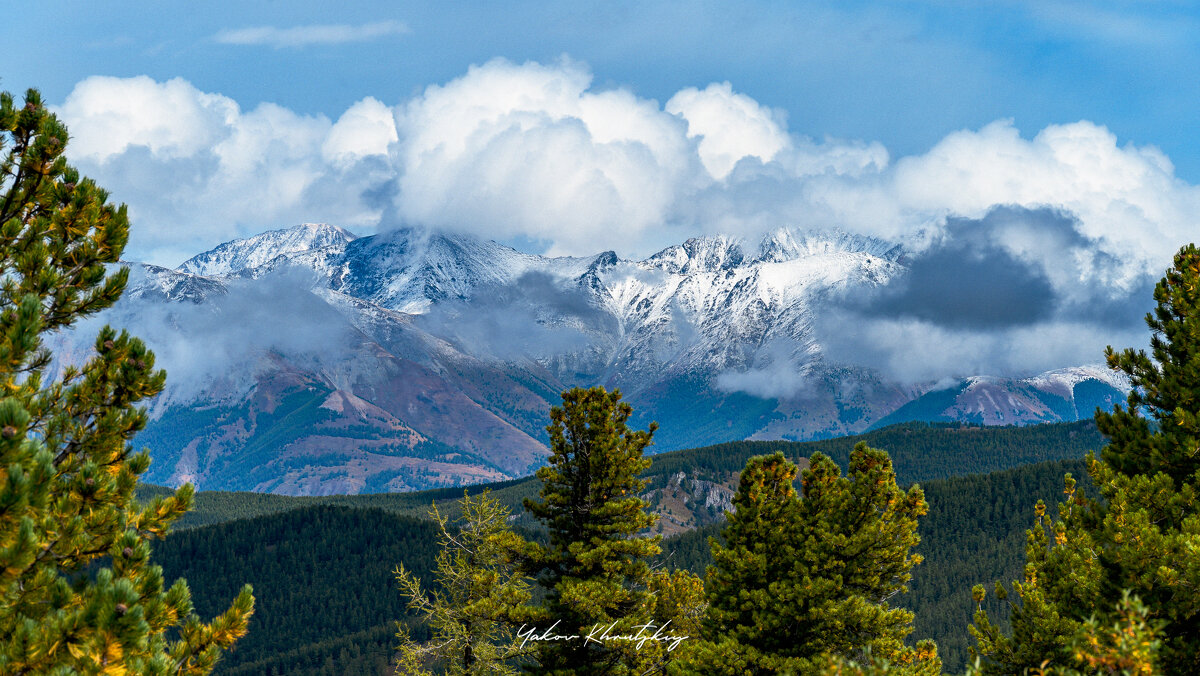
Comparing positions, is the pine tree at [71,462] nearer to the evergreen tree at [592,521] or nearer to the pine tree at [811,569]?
the evergreen tree at [592,521]

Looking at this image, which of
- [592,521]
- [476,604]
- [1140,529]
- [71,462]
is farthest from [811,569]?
[71,462]

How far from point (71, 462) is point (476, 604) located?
19.6m

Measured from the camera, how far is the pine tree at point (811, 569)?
29172 millimetres

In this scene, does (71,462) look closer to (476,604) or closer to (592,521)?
(476,604)

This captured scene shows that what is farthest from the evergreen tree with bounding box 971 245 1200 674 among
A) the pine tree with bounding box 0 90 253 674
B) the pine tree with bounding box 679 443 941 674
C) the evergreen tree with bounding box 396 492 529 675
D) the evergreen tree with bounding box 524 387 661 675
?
the pine tree with bounding box 0 90 253 674

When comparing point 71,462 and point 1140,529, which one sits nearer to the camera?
point 71,462

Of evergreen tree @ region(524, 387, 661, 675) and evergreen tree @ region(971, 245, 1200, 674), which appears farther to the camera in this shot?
evergreen tree @ region(524, 387, 661, 675)

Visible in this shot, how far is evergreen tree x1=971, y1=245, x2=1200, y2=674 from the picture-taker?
18.1m

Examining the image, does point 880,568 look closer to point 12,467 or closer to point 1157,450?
point 1157,450

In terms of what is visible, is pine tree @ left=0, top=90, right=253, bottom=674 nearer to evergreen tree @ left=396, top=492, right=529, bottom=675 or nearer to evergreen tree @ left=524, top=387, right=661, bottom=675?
evergreen tree @ left=396, top=492, right=529, bottom=675

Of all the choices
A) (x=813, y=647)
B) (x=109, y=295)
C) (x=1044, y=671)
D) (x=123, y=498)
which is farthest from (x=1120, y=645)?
(x=813, y=647)

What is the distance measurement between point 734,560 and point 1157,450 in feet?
48.1

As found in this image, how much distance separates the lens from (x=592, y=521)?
3238cm

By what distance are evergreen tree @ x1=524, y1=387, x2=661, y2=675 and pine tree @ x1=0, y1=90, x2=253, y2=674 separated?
1910 cm
